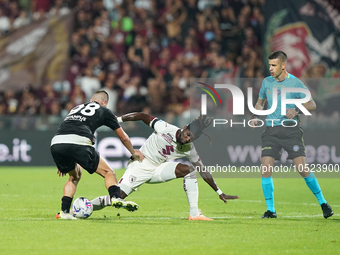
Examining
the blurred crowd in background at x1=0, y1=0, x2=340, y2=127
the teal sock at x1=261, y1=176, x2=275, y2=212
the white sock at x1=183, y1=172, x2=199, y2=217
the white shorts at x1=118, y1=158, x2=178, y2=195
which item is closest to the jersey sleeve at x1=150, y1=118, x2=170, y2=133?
the white shorts at x1=118, y1=158, x2=178, y2=195

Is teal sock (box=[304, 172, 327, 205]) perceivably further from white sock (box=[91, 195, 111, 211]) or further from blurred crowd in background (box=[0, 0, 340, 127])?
blurred crowd in background (box=[0, 0, 340, 127])

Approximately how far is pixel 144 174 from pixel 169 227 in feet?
4.47

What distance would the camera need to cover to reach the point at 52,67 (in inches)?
711

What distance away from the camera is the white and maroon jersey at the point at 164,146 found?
27.1 ft

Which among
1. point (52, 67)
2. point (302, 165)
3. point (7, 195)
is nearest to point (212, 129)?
point (52, 67)

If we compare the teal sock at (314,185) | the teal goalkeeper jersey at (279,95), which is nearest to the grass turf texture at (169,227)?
the teal sock at (314,185)

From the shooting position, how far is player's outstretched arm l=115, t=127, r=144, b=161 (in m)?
7.64

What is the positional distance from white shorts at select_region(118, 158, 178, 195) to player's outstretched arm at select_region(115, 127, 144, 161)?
1.00ft

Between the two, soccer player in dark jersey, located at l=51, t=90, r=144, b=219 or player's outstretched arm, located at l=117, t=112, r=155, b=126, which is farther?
player's outstretched arm, located at l=117, t=112, r=155, b=126

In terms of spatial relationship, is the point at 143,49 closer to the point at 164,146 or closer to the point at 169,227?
the point at 164,146

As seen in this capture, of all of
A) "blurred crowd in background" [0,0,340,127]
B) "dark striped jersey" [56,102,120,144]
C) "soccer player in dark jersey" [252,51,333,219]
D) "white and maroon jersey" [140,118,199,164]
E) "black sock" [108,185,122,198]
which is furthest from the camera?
"blurred crowd in background" [0,0,340,127]

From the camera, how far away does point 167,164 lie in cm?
829

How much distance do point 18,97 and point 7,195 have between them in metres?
7.93

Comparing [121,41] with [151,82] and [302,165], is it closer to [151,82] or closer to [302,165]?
[151,82]
